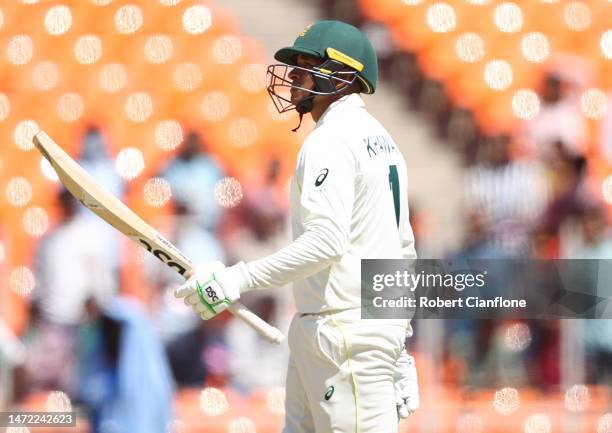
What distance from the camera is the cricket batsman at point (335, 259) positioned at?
2.76 metres

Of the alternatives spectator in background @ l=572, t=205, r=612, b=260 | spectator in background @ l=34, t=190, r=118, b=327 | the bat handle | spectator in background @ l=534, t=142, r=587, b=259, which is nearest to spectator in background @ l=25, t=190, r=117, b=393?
spectator in background @ l=34, t=190, r=118, b=327

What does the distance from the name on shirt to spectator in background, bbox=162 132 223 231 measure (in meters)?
2.24

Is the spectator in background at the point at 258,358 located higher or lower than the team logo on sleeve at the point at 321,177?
lower

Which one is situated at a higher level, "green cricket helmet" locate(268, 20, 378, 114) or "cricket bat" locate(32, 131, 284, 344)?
"green cricket helmet" locate(268, 20, 378, 114)

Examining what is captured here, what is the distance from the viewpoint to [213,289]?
279cm

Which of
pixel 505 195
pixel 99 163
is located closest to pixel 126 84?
pixel 99 163

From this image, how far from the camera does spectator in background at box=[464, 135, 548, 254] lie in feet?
17.0

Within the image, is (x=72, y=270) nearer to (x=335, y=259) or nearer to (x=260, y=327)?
(x=260, y=327)

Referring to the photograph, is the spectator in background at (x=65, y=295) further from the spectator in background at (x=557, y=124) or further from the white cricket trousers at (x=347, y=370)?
the white cricket trousers at (x=347, y=370)

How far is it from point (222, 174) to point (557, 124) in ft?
4.78

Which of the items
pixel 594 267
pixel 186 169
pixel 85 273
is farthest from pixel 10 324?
pixel 594 267

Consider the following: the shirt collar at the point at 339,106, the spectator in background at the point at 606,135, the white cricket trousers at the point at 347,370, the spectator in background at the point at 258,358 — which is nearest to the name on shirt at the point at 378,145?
the shirt collar at the point at 339,106

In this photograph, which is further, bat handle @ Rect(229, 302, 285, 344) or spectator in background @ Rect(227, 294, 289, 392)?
spectator in background @ Rect(227, 294, 289, 392)

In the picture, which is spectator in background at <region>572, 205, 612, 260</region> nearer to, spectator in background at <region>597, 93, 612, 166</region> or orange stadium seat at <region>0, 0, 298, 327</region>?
spectator in background at <region>597, 93, 612, 166</region>
